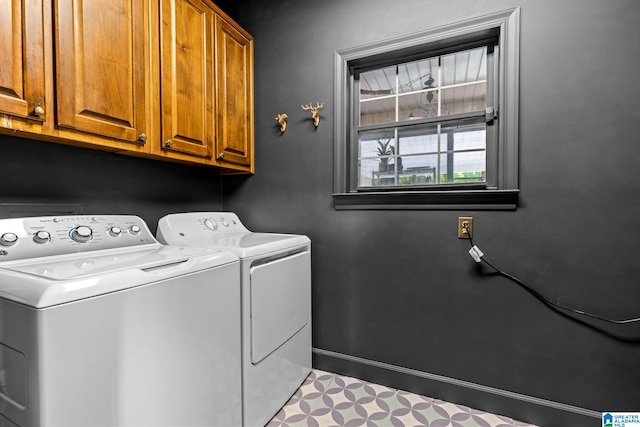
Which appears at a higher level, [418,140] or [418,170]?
[418,140]

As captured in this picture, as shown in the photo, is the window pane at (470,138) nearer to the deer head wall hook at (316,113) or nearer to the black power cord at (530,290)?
the black power cord at (530,290)

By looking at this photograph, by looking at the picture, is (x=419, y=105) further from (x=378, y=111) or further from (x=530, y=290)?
(x=530, y=290)

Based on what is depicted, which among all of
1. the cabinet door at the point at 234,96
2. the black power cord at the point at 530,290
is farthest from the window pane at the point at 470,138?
the cabinet door at the point at 234,96

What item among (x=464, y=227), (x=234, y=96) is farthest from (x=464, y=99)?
(x=234, y=96)

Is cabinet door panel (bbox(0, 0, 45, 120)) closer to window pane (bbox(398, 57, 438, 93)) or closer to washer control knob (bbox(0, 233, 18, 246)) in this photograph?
washer control knob (bbox(0, 233, 18, 246))

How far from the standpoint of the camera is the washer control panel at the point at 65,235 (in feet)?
3.67

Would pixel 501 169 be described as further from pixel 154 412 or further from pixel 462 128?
pixel 154 412

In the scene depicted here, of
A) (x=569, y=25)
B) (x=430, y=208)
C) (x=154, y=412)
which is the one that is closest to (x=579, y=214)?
(x=430, y=208)

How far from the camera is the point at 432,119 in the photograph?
6.03 ft

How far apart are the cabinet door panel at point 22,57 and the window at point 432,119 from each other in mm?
1387

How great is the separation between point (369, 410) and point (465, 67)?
1943mm
